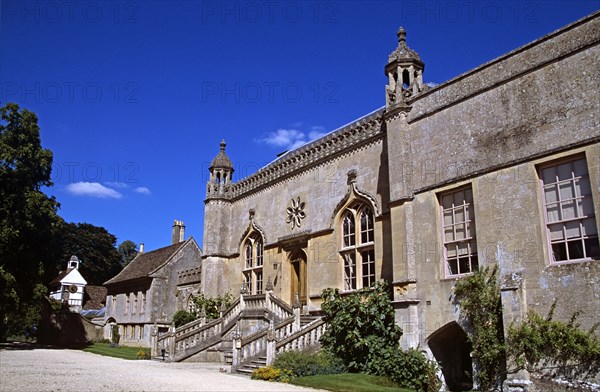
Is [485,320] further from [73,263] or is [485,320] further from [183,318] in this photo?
[73,263]

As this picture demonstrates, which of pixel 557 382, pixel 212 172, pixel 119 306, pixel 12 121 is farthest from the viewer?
pixel 119 306

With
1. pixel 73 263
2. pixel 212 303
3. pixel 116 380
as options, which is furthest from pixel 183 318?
pixel 73 263

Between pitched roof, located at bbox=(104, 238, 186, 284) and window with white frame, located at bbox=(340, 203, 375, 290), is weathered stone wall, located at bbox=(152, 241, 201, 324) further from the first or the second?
window with white frame, located at bbox=(340, 203, 375, 290)

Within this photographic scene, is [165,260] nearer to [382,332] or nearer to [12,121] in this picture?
[12,121]

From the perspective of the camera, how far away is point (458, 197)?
14.3m

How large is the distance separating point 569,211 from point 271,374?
8.41 m

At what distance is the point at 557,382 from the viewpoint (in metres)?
10.8

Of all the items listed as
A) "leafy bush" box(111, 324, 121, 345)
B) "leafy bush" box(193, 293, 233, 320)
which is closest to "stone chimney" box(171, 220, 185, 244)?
"leafy bush" box(111, 324, 121, 345)

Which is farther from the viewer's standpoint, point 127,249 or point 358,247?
point 127,249

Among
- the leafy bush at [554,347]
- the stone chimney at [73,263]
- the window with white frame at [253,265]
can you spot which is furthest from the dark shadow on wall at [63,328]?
the leafy bush at [554,347]

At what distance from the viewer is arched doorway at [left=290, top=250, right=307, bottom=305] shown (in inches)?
805

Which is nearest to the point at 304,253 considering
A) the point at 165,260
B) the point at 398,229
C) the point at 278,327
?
the point at 278,327

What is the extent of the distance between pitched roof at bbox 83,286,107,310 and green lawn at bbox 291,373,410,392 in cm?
4795

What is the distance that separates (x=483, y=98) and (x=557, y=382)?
7300 mm
